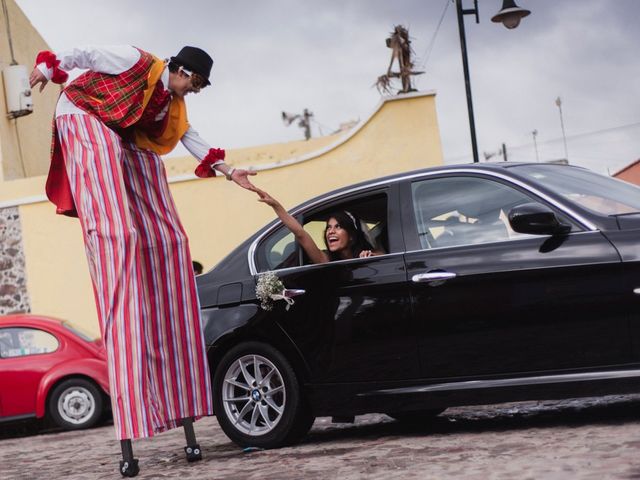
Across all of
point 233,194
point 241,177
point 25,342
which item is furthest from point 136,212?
point 233,194

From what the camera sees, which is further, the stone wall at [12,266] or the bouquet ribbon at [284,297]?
the stone wall at [12,266]

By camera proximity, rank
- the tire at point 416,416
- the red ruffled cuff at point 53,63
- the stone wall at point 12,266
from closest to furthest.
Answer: the red ruffled cuff at point 53,63 → the tire at point 416,416 → the stone wall at point 12,266

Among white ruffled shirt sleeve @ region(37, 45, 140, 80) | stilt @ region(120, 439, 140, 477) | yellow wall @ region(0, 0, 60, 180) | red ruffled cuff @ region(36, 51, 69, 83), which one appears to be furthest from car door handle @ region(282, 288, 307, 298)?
yellow wall @ region(0, 0, 60, 180)

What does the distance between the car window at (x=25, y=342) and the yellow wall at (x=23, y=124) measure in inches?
312

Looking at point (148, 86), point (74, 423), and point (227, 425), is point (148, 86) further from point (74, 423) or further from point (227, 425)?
point (74, 423)

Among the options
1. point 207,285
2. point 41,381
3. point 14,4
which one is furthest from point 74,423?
point 14,4

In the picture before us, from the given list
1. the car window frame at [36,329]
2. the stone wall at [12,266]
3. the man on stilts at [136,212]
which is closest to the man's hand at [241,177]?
the man on stilts at [136,212]

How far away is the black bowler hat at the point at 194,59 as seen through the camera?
6.00m

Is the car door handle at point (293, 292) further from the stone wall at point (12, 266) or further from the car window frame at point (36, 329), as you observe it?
the stone wall at point (12, 266)

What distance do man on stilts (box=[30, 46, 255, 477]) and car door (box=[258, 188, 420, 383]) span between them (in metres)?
0.66

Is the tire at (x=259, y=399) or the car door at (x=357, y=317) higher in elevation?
the car door at (x=357, y=317)

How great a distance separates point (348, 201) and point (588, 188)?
1.55 m

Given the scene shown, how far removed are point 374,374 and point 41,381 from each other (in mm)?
6797

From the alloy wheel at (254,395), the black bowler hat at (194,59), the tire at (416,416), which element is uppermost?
the black bowler hat at (194,59)
